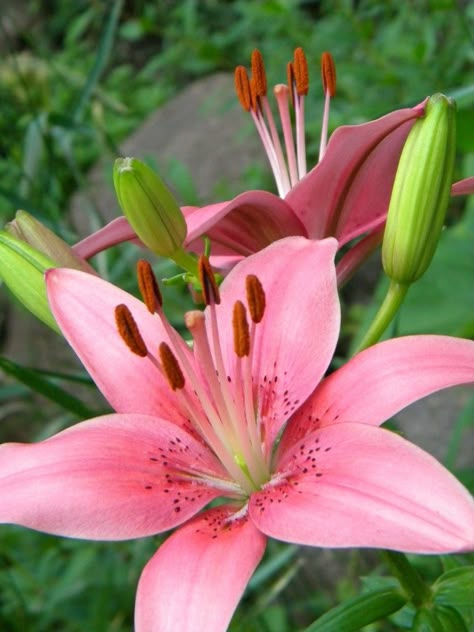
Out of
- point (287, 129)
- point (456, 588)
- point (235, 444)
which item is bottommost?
point (456, 588)

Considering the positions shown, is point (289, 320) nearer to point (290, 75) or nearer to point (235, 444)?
point (235, 444)

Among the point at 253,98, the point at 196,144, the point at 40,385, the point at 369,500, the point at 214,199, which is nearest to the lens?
the point at 369,500

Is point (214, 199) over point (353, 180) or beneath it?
beneath

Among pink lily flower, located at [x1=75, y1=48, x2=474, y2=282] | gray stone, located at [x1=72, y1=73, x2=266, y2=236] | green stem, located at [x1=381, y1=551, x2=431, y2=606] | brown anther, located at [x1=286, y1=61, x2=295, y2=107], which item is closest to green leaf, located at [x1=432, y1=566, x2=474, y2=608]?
green stem, located at [x1=381, y1=551, x2=431, y2=606]

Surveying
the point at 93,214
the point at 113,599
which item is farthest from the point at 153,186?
the point at 113,599

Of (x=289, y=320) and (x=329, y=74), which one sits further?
(x=329, y=74)

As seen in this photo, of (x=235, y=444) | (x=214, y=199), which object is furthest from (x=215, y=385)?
(x=214, y=199)

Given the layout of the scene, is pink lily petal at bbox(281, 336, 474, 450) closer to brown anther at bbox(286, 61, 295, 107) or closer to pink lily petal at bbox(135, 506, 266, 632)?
pink lily petal at bbox(135, 506, 266, 632)
